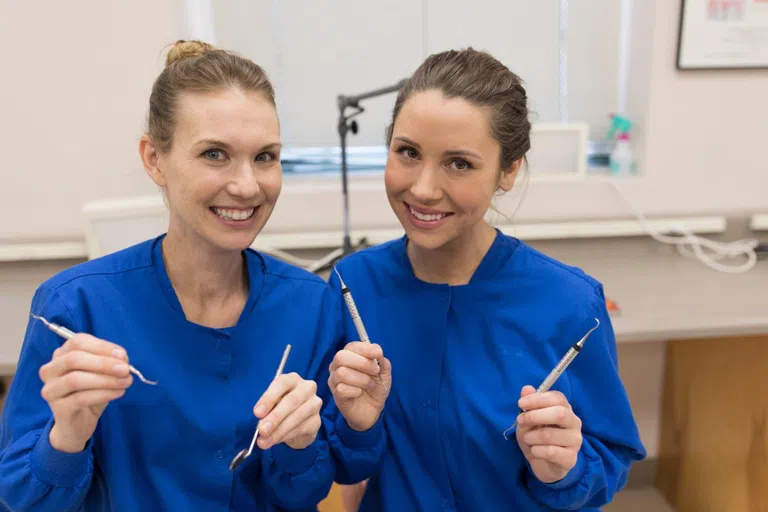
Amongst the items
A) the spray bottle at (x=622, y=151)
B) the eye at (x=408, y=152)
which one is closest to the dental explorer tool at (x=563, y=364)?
the eye at (x=408, y=152)

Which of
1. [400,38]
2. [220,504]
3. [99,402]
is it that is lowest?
[220,504]

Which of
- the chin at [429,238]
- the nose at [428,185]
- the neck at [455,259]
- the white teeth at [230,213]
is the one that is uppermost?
the nose at [428,185]

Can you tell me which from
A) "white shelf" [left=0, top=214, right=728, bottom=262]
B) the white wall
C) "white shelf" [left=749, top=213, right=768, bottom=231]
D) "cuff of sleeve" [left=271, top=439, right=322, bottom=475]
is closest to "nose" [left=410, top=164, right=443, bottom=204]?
"cuff of sleeve" [left=271, top=439, right=322, bottom=475]

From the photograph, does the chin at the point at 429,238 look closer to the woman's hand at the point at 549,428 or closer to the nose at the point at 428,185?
→ the nose at the point at 428,185

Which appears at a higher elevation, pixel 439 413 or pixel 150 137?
pixel 150 137

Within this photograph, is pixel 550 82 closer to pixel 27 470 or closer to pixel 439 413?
pixel 439 413

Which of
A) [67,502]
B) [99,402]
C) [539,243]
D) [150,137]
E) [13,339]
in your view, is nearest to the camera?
[99,402]

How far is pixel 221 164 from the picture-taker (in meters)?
0.95

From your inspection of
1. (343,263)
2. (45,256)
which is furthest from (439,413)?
(45,256)

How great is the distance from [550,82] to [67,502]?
2024mm

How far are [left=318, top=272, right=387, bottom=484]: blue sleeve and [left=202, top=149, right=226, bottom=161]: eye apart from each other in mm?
345

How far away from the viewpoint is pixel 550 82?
224 centimetres

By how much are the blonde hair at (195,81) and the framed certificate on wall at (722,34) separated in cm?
164

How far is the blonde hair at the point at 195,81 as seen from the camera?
954 millimetres
